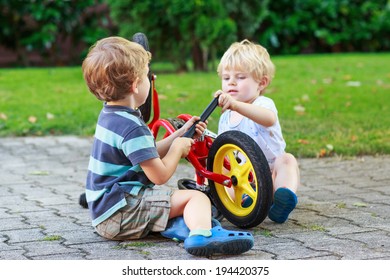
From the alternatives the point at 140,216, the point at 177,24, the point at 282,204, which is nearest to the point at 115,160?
the point at 140,216

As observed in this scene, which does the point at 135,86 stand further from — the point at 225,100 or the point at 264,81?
the point at 264,81

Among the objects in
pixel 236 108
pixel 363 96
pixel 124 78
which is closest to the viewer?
pixel 124 78

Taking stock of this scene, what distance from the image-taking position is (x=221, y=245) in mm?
3291

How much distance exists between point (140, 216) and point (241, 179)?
0.55 m

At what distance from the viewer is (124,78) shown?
3.52m

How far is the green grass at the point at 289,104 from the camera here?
20.7 ft

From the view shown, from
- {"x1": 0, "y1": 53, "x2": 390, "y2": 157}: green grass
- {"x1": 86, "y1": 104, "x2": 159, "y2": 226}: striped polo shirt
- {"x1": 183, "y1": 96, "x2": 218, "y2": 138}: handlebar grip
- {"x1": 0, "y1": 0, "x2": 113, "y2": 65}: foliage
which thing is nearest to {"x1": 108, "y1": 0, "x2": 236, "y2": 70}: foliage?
{"x1": 0, "y1": 53, "x2": 390, "y2": 157}: green grass

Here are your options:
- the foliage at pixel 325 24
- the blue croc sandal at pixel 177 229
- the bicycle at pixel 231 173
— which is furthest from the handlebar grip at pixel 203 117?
the foliage at pixel 325 24

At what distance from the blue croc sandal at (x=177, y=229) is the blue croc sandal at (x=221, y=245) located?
9.5 inches

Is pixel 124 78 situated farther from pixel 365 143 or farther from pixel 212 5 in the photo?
pixel 212 5

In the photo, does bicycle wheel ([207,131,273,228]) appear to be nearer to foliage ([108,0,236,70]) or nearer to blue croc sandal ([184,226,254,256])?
blue croc sandal ([184,226,254,256])

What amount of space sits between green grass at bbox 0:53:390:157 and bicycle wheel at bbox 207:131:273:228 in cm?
206
